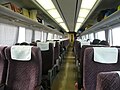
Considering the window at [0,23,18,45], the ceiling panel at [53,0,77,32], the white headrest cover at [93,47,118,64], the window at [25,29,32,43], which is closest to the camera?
the white headrest cover at [93,47,118,64]

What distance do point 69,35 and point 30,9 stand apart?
2116cm

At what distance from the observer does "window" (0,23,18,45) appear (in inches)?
153

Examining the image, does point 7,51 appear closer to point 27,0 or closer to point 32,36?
point 27,0

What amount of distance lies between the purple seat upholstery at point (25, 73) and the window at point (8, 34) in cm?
162

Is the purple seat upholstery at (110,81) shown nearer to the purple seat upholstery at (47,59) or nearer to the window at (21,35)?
the purple seat upholstery at (47,59)

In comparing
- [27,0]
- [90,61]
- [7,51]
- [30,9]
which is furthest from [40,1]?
[90,61]

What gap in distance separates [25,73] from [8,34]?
2123 mm

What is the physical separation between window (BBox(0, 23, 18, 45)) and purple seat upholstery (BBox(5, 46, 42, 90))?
1.62m

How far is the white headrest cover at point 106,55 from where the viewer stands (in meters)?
2.11

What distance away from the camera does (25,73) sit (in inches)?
94.5

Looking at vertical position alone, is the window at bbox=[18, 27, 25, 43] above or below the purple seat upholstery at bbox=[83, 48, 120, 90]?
above

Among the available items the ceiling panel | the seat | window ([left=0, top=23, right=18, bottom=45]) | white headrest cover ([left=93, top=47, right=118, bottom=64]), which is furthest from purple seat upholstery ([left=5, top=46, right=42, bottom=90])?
the ceiling panel

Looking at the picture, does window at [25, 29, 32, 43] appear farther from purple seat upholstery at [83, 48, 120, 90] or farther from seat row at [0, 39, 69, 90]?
purple seat upholstery at [83, 48, 120, 90]

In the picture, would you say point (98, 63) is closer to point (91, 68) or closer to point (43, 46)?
point (91, 68)
